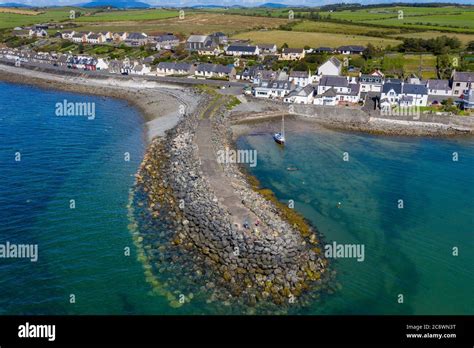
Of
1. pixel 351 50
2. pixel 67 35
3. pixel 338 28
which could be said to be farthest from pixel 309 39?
pixel 67 35

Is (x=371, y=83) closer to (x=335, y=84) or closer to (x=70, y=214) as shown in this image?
(x=335, y=84)

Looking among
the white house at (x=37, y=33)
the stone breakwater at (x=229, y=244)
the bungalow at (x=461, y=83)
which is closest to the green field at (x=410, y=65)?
the bungalow at (x=461, y=83)

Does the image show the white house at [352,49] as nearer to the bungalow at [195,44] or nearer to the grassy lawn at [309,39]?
the grassy lawn at [309,39]

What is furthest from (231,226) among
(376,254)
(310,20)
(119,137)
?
(310,20)

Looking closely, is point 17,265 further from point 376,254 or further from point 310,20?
point 310,20

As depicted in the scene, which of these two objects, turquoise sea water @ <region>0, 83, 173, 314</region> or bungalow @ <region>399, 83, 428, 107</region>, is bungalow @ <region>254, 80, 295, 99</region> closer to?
bungalow @ <region>399, 83, 428, 107</region>
